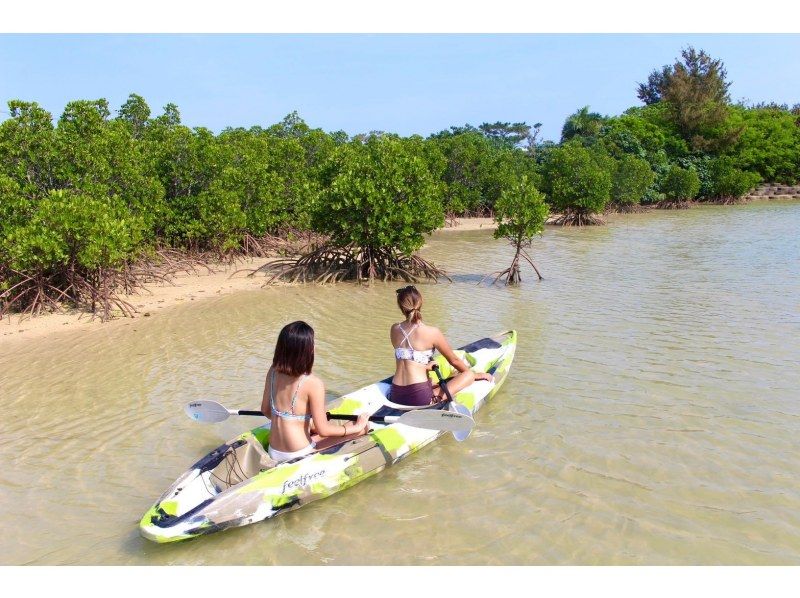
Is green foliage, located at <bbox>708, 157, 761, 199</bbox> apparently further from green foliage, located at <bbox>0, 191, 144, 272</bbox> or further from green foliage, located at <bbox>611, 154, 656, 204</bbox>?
green foliage, located at <bbox>0, 191, 144, 272</bbox>

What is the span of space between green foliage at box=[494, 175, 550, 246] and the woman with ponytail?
8.78 meters

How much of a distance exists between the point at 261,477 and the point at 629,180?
3543 centimetres

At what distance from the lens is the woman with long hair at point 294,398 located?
483 centimetres

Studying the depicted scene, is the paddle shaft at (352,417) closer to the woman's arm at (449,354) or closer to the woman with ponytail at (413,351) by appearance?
the woman with ponytail at (413,351)

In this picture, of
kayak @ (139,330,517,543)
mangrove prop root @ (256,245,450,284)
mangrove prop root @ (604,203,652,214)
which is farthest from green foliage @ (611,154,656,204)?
kayak @ (139,330,517,543)

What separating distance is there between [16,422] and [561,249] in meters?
18.1

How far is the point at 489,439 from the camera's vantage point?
6.39m

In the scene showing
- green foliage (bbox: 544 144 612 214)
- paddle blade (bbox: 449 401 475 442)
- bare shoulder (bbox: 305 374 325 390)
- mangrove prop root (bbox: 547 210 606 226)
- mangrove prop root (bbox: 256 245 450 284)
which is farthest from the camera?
mangrove prop root (bbox: 547 210 606 226)

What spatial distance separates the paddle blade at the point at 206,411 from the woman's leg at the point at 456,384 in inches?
87.5

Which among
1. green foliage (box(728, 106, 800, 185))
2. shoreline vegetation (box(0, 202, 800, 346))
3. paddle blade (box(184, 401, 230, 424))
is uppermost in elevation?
green foliage (box(728, 106, 800, 185))

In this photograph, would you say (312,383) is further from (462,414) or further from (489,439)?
(489,439)

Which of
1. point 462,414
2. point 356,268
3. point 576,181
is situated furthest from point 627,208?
point 462,414

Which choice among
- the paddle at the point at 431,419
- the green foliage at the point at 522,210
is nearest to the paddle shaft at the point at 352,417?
the paddle at the point at 431,419

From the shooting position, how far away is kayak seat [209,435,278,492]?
16.8ft
